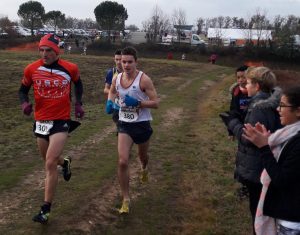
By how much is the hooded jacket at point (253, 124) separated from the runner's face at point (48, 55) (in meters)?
2.47

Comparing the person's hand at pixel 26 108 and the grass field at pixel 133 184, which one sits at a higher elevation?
the person's hand at pixel 26 108

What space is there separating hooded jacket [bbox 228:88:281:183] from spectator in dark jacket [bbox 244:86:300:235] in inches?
23.3

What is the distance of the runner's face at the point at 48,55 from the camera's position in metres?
5.38

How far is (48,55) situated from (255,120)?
2.73 meters

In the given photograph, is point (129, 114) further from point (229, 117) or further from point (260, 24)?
point (260, 24)

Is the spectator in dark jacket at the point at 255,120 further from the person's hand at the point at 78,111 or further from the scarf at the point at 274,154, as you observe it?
the person's hand at the point at 78,111

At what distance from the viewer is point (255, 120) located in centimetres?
385

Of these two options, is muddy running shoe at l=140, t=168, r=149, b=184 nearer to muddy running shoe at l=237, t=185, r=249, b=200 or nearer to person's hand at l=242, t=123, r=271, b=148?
muddy running shoe at l=237, t=185, r=249, b=200

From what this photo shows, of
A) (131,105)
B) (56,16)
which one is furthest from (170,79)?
(56,16)

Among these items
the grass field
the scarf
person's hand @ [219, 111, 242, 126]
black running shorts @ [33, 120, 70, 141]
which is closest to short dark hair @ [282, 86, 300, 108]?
the scarf

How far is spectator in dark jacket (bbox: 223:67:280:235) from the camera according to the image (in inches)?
151

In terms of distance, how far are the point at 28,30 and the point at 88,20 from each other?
66.2m

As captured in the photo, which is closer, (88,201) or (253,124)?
(253,124)

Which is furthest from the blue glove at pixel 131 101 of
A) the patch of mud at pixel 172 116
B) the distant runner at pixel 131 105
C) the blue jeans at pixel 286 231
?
the patch of mud at pixel 172 116
